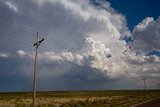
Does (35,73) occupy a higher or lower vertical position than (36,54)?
lower

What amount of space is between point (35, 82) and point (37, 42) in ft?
15.3

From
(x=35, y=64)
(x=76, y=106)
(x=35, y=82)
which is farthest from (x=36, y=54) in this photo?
(x=76, y=106)

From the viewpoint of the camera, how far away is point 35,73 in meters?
26.9

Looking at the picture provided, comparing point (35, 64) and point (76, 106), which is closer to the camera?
point (35, 64)

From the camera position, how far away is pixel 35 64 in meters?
27.2

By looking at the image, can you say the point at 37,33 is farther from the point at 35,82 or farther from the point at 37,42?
the point at 35,82

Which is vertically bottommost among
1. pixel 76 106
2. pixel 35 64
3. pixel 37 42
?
pixel 76 106

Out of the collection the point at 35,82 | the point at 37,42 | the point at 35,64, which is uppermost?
the point at 37,42

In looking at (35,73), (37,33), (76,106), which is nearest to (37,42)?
(37,33)

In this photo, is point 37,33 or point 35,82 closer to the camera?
point 35,82

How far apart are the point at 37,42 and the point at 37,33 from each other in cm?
127

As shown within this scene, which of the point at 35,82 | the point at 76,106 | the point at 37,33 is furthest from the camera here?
the point at 76,106

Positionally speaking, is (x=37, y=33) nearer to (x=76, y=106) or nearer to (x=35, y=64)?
(x=35, y=64)

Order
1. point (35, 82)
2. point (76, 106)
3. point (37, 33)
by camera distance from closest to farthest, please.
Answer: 1. point (35, 82)
2. point (37, 33)
3. point (76, 106)
